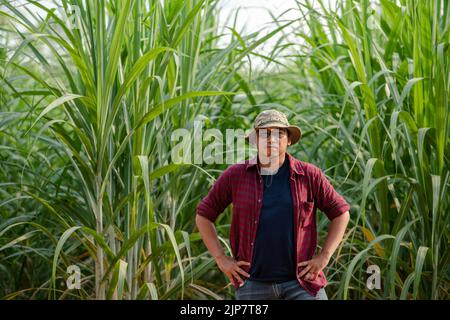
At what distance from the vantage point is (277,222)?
6.04 ft

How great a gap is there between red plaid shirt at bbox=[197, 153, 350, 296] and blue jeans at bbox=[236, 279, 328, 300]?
0.6 inches

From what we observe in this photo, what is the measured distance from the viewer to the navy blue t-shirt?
184 cm

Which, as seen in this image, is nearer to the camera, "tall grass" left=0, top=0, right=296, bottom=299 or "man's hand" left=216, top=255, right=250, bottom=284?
"man's hand" left=216, top=255, right=250, bottom=284

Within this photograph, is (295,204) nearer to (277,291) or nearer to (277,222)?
(277,222)

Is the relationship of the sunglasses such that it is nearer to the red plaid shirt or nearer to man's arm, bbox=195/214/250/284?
the red plaid shirt

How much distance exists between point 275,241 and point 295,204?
0.10 metres

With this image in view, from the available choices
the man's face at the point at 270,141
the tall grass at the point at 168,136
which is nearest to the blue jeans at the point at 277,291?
the tall grass at the point at 168,136

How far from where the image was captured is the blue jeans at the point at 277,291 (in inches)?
72.7

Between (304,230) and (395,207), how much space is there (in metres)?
0.78

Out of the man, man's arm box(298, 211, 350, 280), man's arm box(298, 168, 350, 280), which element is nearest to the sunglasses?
the man

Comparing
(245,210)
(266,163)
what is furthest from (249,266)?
(266,163)

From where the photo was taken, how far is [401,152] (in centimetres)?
247

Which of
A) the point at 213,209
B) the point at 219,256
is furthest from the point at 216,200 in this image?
the point at 219,256
